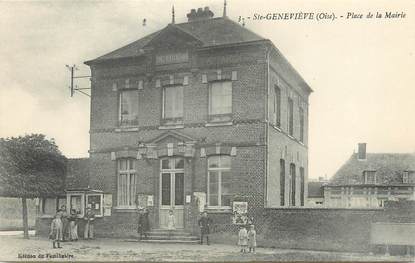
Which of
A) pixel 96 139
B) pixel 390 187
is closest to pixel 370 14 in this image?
pixel 96 139

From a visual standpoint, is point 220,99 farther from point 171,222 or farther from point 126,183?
point 126,183

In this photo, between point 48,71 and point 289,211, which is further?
point 48,71

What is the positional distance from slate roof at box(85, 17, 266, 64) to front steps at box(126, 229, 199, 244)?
721 centimetres

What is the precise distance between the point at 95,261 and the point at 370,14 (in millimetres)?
10312

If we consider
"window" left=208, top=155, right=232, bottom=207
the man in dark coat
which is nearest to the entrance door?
"window" left=208, top=155, right=232, bottom=207

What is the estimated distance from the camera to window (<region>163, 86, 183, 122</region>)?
22156mm

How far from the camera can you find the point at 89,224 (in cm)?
2256

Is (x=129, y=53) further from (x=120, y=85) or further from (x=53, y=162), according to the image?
(x=53, y=162)

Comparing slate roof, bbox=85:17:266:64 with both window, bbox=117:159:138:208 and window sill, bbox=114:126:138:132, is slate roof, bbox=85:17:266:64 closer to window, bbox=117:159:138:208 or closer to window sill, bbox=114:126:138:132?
window sill, bbox=114:126:138:132

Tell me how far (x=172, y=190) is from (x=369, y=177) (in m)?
31.9

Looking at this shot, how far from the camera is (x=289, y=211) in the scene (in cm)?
1944

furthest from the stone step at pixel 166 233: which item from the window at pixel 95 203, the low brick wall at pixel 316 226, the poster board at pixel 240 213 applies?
the window at pixel 95 203

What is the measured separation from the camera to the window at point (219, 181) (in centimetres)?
2097

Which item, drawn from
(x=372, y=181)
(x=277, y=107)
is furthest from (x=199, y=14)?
(x=372, y=181)
